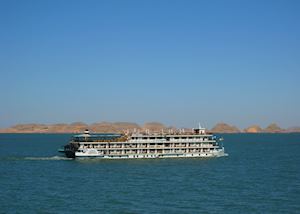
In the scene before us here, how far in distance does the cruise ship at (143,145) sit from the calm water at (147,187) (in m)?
3.95

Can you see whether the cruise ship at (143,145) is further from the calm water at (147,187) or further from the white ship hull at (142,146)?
the calm water at (147,187)

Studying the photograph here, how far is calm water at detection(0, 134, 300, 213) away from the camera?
55.5 m

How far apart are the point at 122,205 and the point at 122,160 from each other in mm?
52781

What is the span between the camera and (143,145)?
11325 centimetres

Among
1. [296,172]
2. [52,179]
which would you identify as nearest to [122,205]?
[52,179]

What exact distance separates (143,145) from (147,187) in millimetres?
43474

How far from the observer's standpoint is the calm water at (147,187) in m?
55.5

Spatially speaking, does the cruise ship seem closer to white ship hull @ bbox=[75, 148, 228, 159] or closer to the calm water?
white ship hull @ bbox=[75, 148, 228, 159]

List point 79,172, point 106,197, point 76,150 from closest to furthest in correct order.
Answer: point 106,197, point 79,172, point 76,150

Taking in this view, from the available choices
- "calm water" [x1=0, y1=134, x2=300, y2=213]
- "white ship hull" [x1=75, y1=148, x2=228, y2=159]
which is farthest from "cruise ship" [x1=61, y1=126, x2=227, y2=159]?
"calm water" [x1=0, y1=134, x2=300, y2=213]

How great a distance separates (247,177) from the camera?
83312mm

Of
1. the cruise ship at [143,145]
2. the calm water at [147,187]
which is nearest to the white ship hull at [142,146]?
the cruise ship at [143,145]

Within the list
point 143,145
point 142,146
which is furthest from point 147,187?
point 143,145

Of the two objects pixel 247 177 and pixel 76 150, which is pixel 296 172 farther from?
pixel 76 150
